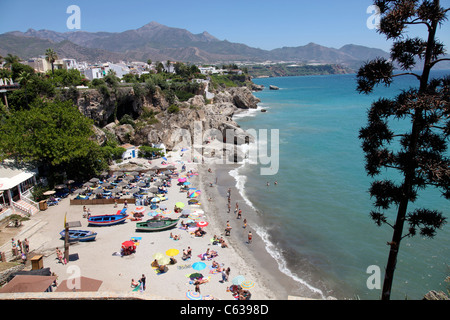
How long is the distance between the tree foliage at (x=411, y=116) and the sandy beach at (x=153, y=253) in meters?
10.4

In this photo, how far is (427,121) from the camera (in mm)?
5352

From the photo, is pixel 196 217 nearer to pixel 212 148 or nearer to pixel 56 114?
pixel 56 114

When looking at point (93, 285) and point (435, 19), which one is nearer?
point (435, 19)

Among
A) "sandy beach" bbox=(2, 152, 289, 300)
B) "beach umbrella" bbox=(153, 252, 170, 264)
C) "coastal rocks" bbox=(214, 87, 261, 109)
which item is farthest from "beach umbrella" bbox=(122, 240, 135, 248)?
"coastal rocks" bbox=(214, 87, 261, 109)

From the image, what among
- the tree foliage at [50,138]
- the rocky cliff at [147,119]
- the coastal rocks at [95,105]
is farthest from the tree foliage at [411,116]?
the coastal rocks at [95,105]

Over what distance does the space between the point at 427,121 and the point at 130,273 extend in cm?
1546

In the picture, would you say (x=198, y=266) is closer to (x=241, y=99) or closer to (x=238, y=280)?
(x=238, y=280)

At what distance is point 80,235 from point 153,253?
17.4ft

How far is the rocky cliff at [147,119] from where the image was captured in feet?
128

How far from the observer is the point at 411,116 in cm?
543

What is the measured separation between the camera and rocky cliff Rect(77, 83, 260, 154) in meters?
38.9

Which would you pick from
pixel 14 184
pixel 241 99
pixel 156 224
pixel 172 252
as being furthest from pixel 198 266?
pixel 241 99

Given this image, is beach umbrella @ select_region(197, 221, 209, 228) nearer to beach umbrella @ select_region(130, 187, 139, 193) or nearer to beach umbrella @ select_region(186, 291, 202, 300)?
beach umbrella @ select_region(186, 291, 202, 300)
